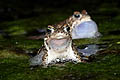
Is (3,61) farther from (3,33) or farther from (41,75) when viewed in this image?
(3,33)

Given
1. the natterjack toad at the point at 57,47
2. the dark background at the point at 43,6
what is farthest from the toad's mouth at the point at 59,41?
the dark background at the point at 43,6

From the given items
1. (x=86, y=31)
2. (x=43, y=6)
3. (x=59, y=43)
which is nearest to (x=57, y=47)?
(x=59, y=43)

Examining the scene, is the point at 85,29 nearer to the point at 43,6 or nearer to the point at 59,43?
the point at 59,43

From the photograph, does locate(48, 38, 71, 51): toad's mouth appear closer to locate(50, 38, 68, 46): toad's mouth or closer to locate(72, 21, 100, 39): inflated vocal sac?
locate(50, 38, 68, 46): toad's mouth

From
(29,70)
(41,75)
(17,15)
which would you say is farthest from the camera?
(17,15)

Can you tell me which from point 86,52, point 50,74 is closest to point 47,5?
point 86,52

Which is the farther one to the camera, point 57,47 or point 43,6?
point 43,6

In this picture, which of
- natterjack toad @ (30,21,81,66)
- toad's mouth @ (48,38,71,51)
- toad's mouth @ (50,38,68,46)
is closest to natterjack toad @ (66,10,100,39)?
natterjack toad @ (30,21,81,66)
